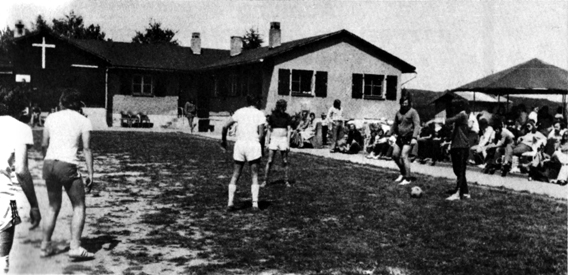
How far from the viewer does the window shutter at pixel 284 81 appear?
31625 millimetres

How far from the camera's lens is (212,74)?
40.4 metres

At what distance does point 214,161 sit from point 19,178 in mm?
12415

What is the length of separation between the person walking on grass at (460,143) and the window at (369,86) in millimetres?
22292

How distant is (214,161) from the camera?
671 inches

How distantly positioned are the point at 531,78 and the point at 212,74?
79.4ft

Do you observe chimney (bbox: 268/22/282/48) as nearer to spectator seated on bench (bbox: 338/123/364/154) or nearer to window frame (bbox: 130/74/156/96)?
window frame (bbox: 130/74/156/96)

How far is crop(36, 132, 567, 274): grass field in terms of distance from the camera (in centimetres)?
605

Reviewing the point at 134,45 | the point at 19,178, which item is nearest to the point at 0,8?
the point at 19,178

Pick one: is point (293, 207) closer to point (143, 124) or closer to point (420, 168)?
point (420, 168)

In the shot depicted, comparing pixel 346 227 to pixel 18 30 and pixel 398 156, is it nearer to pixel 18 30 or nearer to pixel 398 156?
pixel 398 156

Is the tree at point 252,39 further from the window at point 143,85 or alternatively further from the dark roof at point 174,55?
the window at point 143,85

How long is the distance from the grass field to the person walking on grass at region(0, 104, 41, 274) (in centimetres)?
138

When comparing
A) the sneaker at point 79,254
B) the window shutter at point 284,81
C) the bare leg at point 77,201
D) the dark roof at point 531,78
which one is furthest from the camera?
the window shutter at point 284,81

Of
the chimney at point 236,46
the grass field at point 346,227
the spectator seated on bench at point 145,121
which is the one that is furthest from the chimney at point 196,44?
the grass field at point 346,227
